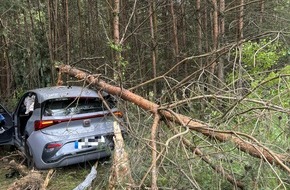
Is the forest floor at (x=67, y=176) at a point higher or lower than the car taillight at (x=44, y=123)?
lower

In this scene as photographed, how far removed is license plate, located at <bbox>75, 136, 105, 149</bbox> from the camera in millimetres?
5812

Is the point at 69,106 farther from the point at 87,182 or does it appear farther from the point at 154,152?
the point at 154,152

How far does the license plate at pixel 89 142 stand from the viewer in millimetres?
5812

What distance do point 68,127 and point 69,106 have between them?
14.7 inches

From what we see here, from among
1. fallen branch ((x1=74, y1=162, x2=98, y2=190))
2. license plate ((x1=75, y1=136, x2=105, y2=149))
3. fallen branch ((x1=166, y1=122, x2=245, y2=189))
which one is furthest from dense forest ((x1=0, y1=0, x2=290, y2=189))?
fallen branch ((x1=74, y1=162, x2=98, y2=190))

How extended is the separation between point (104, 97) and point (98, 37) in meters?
7.45

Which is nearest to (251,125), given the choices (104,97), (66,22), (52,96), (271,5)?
(104,97)

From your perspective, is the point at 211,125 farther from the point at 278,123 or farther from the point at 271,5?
the point at 271,5

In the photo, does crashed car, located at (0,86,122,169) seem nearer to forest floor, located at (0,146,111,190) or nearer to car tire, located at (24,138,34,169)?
car tire, located at (24,138,34,169)

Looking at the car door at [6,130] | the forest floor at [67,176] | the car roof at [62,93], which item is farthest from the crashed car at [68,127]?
the car door at [6,130]

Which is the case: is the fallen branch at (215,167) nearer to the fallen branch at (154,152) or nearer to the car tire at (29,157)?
the fallen branch at (154,152)

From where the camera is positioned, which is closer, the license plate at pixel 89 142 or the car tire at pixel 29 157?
the license plate at pixel 89 142

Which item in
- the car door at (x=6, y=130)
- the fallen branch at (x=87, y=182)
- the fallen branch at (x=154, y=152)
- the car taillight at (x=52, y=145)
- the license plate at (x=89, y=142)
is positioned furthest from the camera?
the car door at (x=6, y=130)

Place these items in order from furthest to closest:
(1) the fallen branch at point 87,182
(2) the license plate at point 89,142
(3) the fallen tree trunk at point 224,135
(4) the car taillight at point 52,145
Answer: (2) the license plate at point 89,142 → (4) the car taillight at point 52,145 → (1) the fallen branch at point 87,182 → (3) the fallen tree trunk at point 224,135
